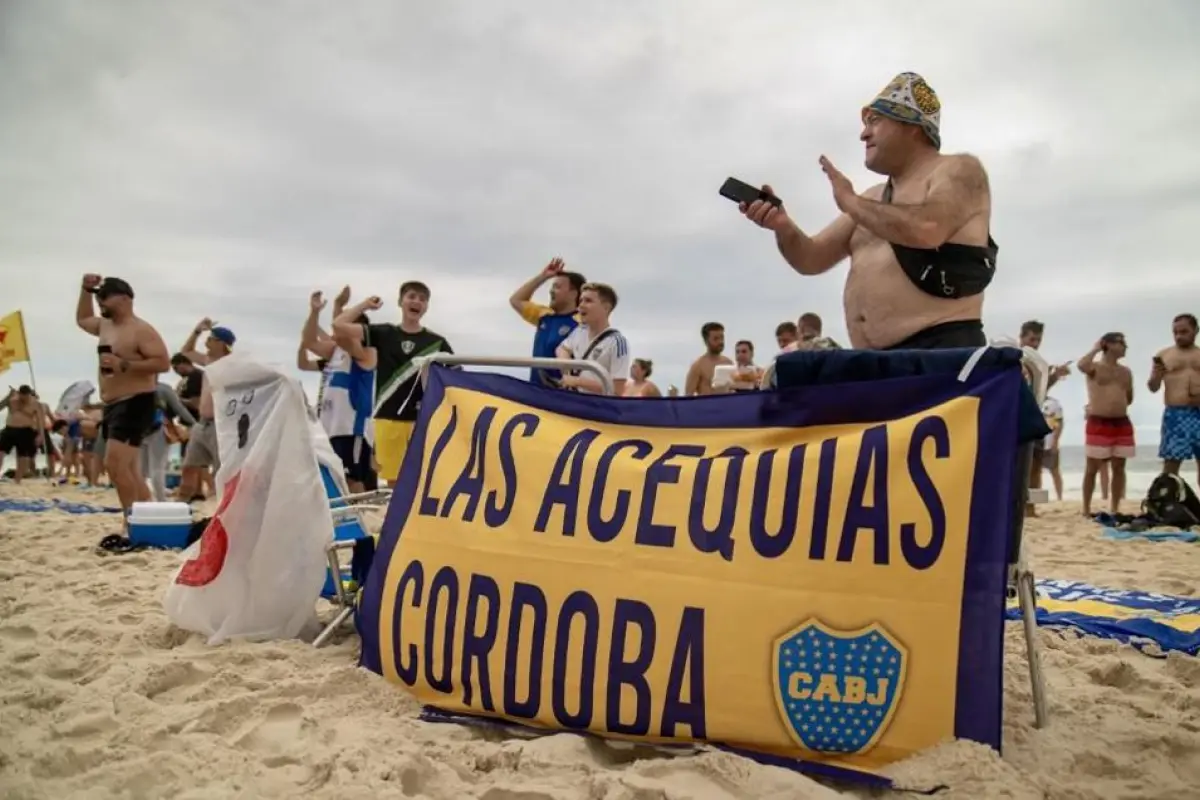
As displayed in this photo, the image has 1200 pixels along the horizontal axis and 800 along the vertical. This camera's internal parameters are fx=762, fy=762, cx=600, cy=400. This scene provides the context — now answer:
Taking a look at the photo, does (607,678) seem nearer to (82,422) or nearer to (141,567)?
(141,567)

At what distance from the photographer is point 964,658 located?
5.47ft

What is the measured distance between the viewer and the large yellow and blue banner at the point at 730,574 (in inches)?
66.9

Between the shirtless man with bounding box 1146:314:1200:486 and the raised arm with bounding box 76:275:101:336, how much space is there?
9709 millimetres

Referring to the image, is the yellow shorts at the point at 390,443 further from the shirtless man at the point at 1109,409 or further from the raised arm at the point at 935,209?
the shirtless man at the point at 1109,409

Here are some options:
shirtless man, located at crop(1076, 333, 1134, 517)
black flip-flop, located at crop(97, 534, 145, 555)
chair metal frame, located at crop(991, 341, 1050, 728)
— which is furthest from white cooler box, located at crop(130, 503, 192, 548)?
shirtless man, located at crop(1076, 333, 1134, 517)

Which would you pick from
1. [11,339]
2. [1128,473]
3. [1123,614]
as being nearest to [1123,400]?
[1123,614]

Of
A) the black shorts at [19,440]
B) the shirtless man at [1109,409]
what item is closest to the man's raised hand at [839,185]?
the shirtless man at [1109,409]

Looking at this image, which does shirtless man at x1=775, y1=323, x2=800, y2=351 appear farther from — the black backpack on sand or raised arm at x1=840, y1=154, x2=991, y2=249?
raised arm at x1=840, y1=154, x2=991, y2=249

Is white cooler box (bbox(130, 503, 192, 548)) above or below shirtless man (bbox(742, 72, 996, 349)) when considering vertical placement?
below

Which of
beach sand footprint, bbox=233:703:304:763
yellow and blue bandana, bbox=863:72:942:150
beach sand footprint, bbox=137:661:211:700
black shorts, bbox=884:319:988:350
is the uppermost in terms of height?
→ yellow and blue bandana, bbox=863:72:942:150

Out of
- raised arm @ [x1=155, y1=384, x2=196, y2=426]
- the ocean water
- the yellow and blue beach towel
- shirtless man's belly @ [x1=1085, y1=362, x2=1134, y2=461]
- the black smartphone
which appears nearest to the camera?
the black smartphone

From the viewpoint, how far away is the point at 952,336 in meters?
2.32

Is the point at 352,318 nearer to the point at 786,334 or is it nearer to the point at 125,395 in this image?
the point at 125,395

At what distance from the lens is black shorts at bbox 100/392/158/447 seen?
5.64 meters
